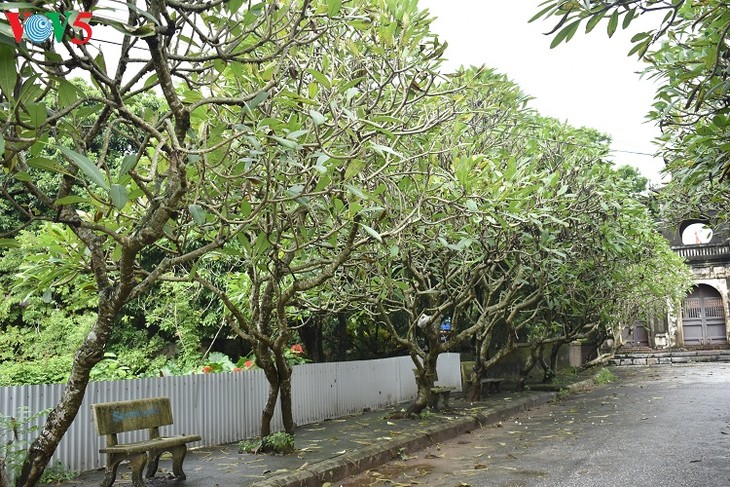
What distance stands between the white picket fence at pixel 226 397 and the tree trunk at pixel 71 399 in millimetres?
2351

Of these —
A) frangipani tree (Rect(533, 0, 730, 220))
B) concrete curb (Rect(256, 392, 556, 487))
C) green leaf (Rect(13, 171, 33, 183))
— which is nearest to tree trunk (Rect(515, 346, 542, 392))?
concrete curb (Rect(256, 392, 556, 487))

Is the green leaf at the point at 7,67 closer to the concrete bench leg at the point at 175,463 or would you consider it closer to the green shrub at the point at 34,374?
the concrete bench leg at the point at 175,463

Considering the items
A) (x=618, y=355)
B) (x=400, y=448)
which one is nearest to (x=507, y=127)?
(x=400, y=448)

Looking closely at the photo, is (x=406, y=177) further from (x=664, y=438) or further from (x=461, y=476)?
(x=664, y=438)

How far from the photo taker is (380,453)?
342 inches

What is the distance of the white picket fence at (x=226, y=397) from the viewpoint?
299 inches

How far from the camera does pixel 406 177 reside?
7.57 m

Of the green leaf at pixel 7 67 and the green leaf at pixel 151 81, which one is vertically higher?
→ the green leaf at pixel 151 81

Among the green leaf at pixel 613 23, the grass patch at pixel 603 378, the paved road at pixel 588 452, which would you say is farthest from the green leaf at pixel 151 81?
the grass patch at pixel 603 378

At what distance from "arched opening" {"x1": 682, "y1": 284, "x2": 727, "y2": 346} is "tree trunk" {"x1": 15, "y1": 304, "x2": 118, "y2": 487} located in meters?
41.2

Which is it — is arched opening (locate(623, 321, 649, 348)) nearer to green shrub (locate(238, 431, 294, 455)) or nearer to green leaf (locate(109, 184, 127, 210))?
green shrub (locate(238, 431, 294, 455))

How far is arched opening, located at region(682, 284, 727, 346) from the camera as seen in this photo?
4058 cm

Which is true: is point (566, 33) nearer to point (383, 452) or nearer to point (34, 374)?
point (383, 452)

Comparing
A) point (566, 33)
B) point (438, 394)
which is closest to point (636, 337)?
point (438, 394)
